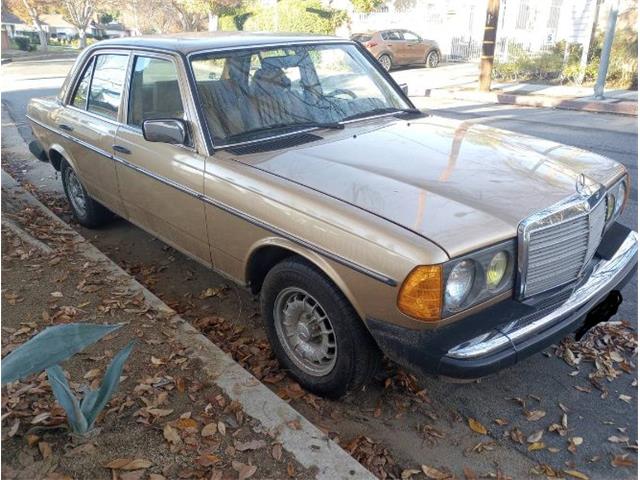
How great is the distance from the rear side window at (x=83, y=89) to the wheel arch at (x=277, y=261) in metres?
2.65

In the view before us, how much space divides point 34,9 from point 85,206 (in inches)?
1610

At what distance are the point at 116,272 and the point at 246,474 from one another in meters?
2.39

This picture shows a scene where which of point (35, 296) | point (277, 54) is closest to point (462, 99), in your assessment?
point (277, 54)

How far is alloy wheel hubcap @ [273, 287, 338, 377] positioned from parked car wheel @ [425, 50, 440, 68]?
19424mm

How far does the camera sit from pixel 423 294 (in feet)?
7.86

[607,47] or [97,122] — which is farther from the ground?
[97,122]

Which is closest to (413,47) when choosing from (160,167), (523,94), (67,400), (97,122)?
(523,94)

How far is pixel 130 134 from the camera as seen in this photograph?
4121 millimetres

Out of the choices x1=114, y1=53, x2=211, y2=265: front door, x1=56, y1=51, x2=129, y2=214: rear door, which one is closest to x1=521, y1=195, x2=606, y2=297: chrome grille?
x1=114, y1=53, x2=211, y2=265: front door

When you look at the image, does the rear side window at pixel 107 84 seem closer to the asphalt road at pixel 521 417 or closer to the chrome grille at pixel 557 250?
the asphalt road at pixel 521 417

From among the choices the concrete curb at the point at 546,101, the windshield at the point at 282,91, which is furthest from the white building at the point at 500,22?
the windshield at the point at 282,91

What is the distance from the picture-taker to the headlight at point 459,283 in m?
2.42

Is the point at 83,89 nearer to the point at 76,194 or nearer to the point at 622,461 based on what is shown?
the point at 76,194

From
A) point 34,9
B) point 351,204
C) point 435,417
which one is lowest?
point 435,417
